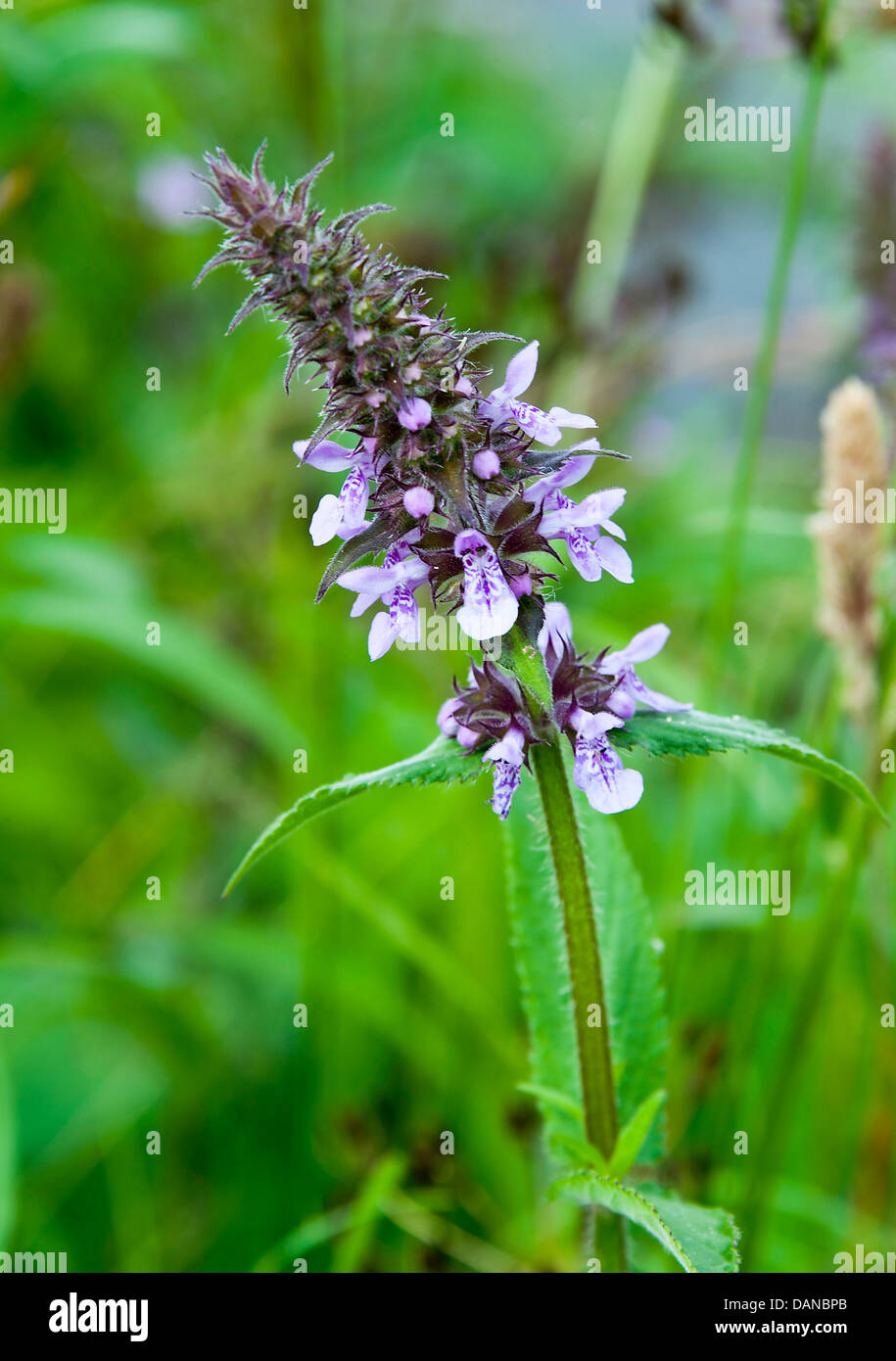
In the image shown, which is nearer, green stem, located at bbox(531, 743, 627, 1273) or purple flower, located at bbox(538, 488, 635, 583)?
purple flower, located at bbox(538, 488, 635, 583)

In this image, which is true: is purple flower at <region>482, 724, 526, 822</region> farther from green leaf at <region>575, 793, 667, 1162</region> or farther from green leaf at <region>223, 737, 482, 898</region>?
green leaf at <region>575, 793, 667, 1162</region>

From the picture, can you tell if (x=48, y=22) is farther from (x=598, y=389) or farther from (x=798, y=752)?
(x=798, y=752)

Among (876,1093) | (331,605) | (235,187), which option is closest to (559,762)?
(235,187)

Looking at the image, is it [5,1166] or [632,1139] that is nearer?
[632,1139]

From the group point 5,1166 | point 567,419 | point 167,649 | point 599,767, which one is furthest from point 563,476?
point 167,649

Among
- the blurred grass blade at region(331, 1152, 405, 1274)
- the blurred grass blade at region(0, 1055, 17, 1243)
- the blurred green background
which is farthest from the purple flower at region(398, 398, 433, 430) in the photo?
the blurred grass blade at region(0, 1055, 17, 1243)

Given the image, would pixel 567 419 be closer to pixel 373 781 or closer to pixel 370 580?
pixel 370 580
